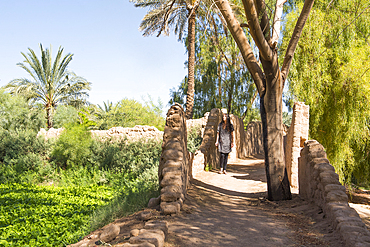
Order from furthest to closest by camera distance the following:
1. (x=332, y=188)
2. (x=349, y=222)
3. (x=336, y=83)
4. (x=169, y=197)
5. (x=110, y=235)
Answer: (x=336, y=83) → (x=169, y=197) → (x=332, y=188) → (x=110, y=235) → (x=349, y=222)

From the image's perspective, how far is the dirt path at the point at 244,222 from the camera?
4070 millimetres

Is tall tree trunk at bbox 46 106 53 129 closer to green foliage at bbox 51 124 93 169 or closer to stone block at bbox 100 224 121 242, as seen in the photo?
green foliage at bbox 51 124 93 169

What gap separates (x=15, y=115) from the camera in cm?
1825

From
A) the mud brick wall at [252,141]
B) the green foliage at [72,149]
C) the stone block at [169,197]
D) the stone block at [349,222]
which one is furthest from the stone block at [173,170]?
the mud brick wall at [252,141]

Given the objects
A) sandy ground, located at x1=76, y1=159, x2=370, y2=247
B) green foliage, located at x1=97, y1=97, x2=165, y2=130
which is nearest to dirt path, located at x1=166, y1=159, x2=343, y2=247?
sandy ground, located at x1=76, y1=159, x2=370, y2=247

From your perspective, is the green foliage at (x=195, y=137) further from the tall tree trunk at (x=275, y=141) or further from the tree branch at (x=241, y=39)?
the tree branch at (x=241, y=39)

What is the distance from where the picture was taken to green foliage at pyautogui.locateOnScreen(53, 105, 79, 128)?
24.5 m

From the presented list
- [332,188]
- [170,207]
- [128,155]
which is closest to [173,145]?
[170,207]

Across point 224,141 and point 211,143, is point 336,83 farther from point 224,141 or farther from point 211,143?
point 211,143

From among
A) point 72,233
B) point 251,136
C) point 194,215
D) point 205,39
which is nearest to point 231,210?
point 194,215

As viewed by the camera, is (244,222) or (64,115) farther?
(64,115)

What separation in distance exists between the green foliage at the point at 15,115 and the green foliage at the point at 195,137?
10.8 meters

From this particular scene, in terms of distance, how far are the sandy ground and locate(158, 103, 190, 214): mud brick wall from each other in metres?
0.21

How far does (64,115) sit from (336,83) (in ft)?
70.7
